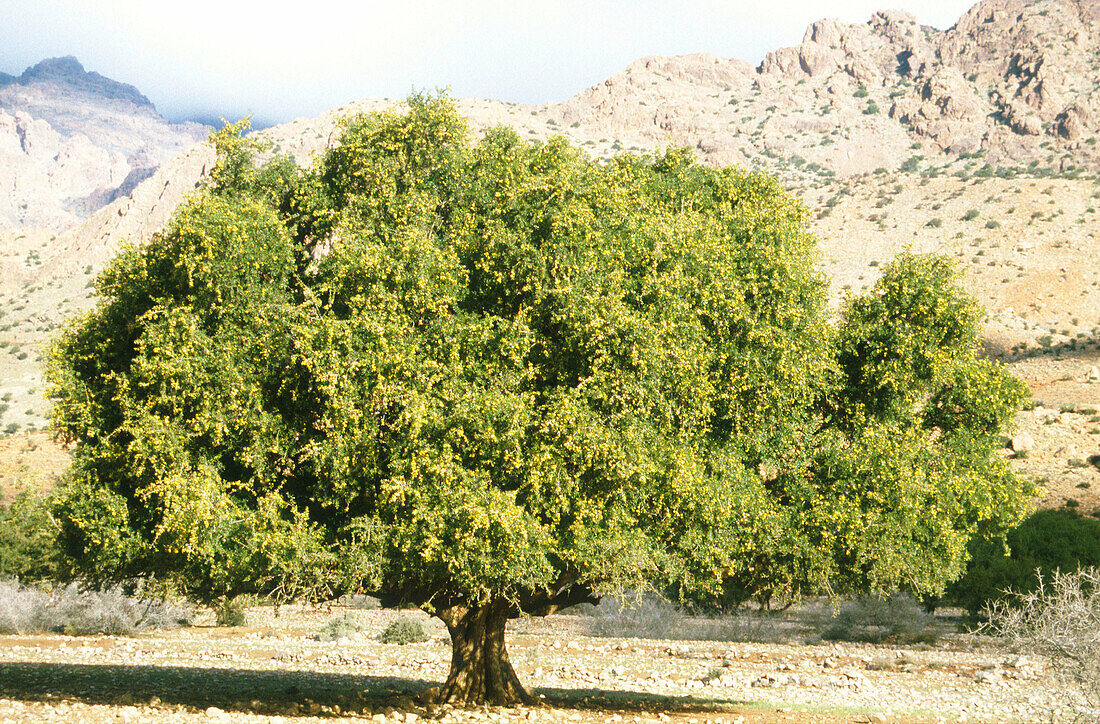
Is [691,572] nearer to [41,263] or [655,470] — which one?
[655,470]

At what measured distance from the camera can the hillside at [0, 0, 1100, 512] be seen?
66.9 meters

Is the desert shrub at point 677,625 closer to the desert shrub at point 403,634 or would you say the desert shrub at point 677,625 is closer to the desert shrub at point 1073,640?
the desert shrub at point 403,634

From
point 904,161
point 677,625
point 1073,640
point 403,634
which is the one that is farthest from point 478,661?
point 904,161

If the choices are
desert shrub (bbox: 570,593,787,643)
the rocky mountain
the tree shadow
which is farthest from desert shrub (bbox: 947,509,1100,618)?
the rocky mountain

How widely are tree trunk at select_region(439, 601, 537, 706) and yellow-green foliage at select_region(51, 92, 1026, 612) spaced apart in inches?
51.7

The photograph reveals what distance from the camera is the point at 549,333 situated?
15875 millimetres

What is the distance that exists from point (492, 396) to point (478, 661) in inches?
293

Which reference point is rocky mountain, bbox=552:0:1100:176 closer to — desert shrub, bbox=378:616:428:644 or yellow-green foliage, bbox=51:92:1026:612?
desert shrub, bbox=378:616:428:644

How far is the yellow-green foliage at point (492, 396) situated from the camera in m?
14.0

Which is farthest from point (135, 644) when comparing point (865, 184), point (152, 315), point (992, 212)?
point (865, 184)

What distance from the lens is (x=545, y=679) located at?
2650 cm

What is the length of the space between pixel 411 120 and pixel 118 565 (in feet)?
33.0

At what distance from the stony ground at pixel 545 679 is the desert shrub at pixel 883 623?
1.28 metres

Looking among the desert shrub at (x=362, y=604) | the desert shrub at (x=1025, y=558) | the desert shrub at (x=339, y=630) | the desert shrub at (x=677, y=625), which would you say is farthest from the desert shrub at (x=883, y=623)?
the desert shrub at (x=362, y=604)
